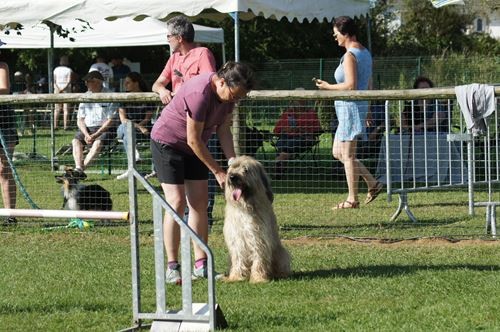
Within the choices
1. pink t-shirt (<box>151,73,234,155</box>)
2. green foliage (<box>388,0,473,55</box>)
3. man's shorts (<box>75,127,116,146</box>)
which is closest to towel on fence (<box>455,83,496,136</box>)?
pink t-shirt (<box>151,73,234,155</box>)

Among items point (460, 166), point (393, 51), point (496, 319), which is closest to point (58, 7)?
point (460, 166)

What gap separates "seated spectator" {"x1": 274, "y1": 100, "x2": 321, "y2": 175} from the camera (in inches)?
492

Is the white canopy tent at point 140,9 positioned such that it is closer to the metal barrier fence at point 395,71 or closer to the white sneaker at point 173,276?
the white sneaker at point 173,276

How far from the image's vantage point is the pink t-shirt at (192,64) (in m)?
8.52

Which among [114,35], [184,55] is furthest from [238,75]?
[114,35]

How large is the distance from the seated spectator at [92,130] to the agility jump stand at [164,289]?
635 cm

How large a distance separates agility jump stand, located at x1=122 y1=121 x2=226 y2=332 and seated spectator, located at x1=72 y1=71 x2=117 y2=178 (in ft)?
20.8

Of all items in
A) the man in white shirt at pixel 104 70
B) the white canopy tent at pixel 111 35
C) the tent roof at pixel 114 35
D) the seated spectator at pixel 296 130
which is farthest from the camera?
the man in white shirt at pixel 104 70

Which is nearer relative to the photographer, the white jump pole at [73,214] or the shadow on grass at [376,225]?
the white jump pole at [73,214]

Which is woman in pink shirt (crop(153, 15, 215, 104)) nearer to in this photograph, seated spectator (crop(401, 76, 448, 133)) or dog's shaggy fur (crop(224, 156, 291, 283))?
dog's shaggy fur (crop(224, 156, 291, 283))

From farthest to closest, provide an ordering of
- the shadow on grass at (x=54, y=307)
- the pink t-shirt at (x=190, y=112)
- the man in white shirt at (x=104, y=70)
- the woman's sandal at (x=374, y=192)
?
the man in white shirt at (x=104, y=70) → the woman's sandal at (x=374, y=192) → the pink t-shirt at (x=190, y=112) → the shadow on grass at (x=54, y=307)

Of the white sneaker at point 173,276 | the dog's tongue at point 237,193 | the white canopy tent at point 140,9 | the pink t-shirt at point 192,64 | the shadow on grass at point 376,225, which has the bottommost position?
the white sneaker at point 173,276

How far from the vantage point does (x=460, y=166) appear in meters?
10.6

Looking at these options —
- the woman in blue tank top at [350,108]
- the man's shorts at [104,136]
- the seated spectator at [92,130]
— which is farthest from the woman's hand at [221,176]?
the man's shorts at [104,136]
